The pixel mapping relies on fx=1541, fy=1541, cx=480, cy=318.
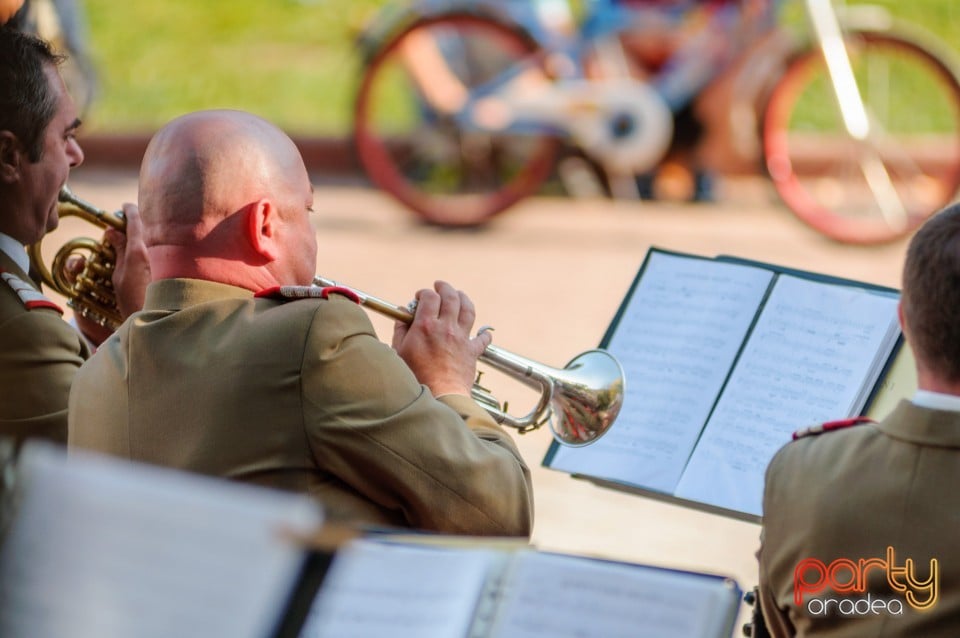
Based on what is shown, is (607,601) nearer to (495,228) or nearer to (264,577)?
(264,577)

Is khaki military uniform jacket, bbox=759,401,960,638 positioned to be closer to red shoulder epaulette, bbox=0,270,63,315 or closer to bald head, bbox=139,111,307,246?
bald head, bbox=139,111,307,246

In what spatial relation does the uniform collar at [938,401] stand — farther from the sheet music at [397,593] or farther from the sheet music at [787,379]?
the sheet music at [397,593]

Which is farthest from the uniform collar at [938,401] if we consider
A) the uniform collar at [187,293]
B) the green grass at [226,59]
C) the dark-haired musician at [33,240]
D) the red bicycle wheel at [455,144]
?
the green grass at [226,59]

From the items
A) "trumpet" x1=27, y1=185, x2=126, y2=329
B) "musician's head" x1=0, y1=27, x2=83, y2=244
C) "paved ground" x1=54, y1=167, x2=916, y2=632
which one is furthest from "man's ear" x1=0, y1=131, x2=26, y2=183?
"paved ground" x1=54, y1=167, x2=916, y2=632

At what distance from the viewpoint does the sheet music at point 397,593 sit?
1.29 meters

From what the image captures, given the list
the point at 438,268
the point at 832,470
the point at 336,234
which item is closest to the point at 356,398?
the point at 832,470

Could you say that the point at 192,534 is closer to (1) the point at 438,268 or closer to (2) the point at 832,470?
(2) the point at 832,470

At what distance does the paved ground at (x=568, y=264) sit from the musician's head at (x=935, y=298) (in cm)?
204

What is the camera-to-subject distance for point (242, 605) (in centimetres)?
113

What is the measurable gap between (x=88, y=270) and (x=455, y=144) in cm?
514

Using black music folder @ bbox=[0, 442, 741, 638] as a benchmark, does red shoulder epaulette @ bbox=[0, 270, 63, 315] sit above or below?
below

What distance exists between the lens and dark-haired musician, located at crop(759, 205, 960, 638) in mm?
1719

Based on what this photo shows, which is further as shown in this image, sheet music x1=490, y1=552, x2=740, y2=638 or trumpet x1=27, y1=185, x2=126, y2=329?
trumpet x1=27, y1=185, x2=126, y2=329

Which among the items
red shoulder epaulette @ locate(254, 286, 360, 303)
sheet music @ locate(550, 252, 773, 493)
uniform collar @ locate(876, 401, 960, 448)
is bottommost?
sheet music @ locate(550, 252, 773, 493)
